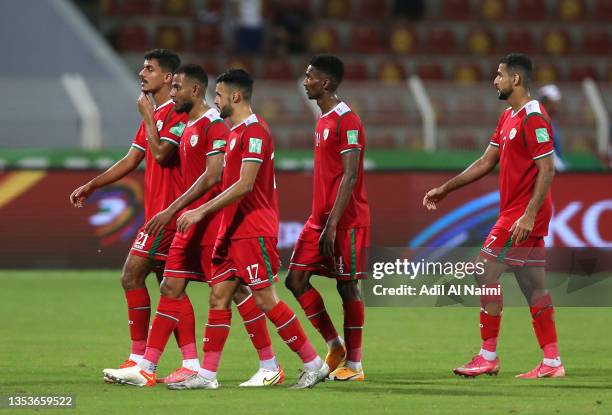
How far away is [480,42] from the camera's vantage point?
87.2 ft

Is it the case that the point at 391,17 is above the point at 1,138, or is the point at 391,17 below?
above

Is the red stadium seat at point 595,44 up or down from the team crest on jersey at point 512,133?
up

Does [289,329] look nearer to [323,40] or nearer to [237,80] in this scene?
[237,80]

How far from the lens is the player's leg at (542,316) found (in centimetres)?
859

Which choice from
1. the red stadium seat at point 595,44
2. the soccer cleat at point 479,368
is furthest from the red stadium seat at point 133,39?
the soccer cleat at point 479,368

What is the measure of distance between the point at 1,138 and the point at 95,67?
3198 mm

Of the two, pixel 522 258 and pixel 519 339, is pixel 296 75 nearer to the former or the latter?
pixel 519 339

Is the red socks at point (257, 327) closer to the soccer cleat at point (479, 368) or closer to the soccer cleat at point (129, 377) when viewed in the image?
the soccer cleat at point (129, 377)

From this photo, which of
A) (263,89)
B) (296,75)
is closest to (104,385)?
(263,89)

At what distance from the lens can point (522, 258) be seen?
8656 millimetres

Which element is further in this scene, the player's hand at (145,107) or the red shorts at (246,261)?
the player's hand at (145,107)

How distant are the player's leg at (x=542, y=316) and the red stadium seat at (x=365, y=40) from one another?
17.7 metres

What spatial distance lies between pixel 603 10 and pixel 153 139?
21.0 metres

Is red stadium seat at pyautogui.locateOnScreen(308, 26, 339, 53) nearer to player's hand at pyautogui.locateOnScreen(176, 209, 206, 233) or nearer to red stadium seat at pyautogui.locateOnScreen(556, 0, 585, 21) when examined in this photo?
red stadium seat at pyautogui.locateOnScreen(556, 0, 585, 21)
